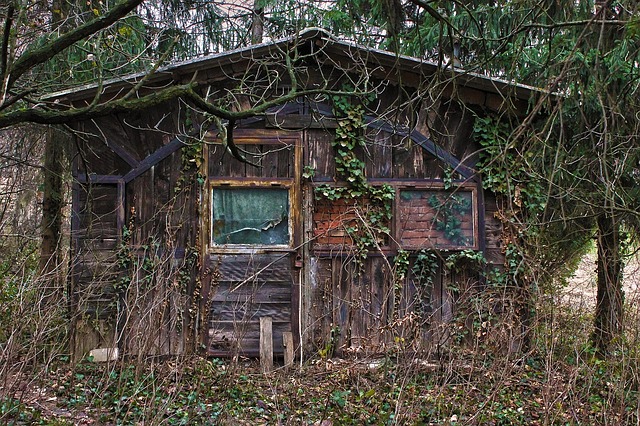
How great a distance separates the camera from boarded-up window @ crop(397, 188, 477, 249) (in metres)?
8.41

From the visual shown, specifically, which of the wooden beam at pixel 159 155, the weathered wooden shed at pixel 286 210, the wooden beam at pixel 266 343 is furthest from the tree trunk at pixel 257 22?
the wooden beam at pixel 266 343

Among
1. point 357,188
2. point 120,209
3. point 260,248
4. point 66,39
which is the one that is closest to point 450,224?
point 357,188

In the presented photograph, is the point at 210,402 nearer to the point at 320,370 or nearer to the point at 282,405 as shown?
the point at 282,405

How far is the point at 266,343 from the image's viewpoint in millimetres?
8164

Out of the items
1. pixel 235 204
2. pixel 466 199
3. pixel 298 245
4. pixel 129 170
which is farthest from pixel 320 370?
pixel 129 170

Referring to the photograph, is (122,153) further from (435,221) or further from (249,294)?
(435,221)

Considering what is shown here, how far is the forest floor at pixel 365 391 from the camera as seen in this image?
17.8 ft

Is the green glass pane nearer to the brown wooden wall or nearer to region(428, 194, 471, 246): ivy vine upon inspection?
the brown wooden wall

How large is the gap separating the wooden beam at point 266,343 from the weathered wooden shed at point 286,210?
0.40ft

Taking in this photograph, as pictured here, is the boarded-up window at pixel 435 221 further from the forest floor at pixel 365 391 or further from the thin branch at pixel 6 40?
the thin branch at pixel 6 40

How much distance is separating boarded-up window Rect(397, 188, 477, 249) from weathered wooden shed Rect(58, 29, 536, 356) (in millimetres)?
15

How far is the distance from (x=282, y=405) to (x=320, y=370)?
871 mm

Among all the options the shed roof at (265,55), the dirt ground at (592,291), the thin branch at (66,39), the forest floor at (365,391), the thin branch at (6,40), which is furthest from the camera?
the shed roof at (265,55)

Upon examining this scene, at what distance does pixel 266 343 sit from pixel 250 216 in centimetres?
164
